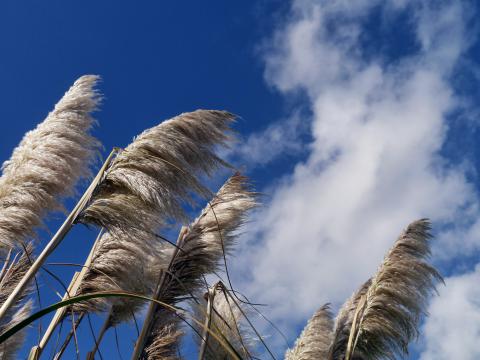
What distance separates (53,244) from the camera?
2.49 metres

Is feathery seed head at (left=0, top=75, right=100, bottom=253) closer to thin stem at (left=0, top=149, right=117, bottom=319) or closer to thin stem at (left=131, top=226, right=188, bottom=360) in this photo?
thin stem at (left=0, top=149, right=117, bottom=319)

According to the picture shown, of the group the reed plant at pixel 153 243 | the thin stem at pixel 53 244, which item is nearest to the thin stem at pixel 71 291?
the reed plant at pixel 153 243

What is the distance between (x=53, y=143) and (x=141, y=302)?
232 centimetres

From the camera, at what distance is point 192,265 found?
14.5 feet

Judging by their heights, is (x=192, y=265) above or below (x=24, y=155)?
above

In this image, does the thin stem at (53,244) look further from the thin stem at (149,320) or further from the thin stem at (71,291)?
the thin stem at (149,320)

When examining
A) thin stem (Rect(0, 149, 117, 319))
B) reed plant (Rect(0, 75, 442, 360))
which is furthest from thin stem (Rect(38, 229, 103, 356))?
thin stem (Rect(0, 149, 117, 319))

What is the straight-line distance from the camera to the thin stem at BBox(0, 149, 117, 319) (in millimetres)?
2267

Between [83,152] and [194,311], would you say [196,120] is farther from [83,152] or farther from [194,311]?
[194,311]

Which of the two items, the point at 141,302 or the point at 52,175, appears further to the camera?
the point at 141,302

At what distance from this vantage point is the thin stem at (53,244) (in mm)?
2267

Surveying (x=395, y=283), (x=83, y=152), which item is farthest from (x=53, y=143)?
(x=395, y=283)

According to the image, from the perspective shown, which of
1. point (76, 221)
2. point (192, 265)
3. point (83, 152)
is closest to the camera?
point (76, 221)

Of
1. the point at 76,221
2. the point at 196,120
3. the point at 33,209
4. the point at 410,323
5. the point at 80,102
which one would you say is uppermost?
the point at 410,323
